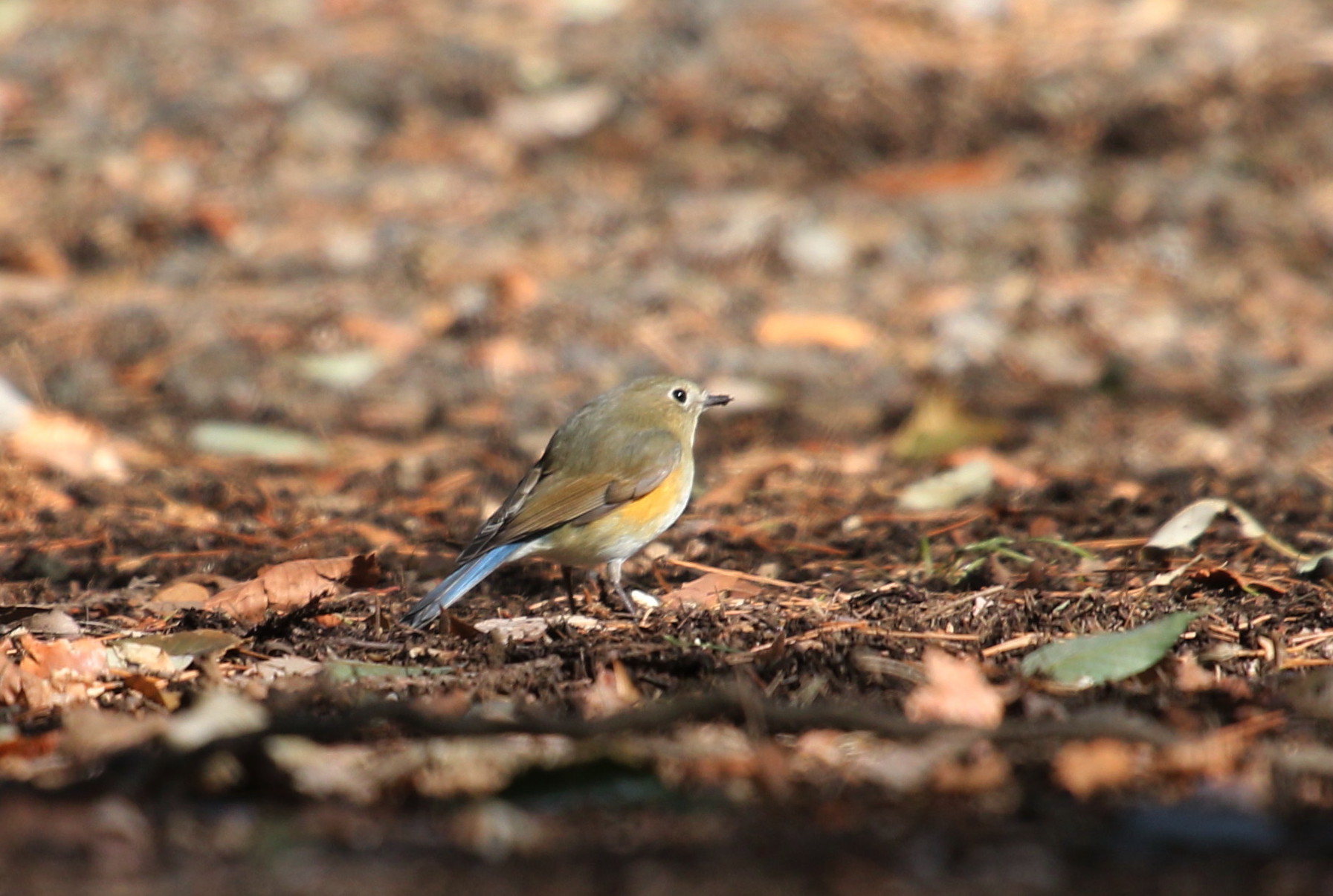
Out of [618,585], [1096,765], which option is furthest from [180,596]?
[1096,765]

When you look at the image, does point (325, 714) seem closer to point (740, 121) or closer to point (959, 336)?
point (959, 336)

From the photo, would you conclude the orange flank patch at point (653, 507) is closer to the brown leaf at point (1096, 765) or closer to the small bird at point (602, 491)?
the small bird at point (602, 491)

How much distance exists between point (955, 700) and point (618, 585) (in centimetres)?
159

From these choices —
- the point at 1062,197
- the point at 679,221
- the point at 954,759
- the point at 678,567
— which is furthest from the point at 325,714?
the point at 1062,197

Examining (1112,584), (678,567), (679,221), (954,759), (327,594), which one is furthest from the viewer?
(679,221)

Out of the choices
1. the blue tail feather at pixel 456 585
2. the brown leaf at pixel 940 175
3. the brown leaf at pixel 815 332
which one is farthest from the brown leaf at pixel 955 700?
the brown leaf at pixel 940 175

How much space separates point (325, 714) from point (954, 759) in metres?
1.30

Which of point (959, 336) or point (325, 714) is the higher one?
point (959, 336)

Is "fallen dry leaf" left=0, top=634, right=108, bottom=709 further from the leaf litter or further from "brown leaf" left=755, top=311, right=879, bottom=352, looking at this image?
"brown leaf" left=755, top=311, right=879, bottom=352

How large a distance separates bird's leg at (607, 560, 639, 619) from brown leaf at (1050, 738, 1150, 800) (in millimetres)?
1623

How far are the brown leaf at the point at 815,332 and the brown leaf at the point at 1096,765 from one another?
16.2 feet

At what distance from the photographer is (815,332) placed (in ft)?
25.0

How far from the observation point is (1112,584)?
4188 mm

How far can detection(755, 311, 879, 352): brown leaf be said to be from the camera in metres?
7.56
